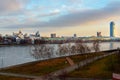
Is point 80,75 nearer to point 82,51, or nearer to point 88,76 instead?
point 88,76

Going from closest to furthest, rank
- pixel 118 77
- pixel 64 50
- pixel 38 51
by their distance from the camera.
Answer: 1. pixel 118 77
2. pixel 38 51
3. pixel 64 50

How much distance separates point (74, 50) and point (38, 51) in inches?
1009

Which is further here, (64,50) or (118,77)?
(64,50)

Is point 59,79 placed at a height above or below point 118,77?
below

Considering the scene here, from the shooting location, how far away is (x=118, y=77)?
13.4m

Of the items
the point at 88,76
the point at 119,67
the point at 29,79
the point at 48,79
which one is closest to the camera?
the point at 48,79

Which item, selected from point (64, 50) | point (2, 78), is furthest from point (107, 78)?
point (64, 50)

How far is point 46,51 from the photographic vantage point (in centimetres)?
8625

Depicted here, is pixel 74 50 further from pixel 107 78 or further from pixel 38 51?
pixel 107 78

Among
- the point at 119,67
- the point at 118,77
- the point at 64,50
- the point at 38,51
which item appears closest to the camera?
the point at 118,77

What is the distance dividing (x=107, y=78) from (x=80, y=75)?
13.6ft

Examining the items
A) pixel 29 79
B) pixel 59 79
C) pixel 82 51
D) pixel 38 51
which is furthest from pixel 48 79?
pixel 82 51

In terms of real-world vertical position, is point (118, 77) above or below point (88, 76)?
above

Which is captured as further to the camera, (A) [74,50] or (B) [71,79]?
(A) [74,50]
